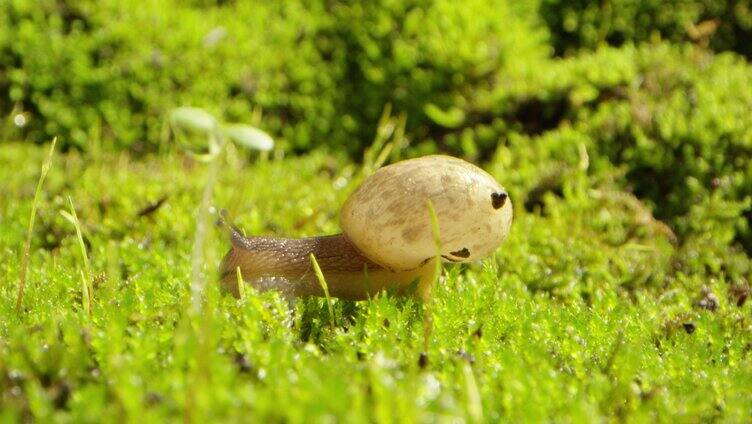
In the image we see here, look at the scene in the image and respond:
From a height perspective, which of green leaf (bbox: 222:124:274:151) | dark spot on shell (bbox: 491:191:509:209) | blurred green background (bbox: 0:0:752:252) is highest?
green leaf (bbox: 222:124:274:151)

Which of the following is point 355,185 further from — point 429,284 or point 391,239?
point 391,239

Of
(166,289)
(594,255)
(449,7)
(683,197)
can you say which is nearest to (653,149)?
(683,197)

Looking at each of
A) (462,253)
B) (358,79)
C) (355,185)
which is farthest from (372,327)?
(358,79)

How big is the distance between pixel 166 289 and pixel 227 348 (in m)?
Answer: 0.60

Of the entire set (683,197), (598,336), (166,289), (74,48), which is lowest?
(74,48)

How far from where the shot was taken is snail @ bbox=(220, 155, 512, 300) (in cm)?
246

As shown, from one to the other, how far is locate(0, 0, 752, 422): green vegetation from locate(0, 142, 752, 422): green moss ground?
0.01 meters

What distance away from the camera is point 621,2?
252 inches

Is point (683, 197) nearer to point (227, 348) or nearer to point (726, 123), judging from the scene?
point (726, 123)

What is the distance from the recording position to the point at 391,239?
250 cm

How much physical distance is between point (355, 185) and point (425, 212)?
184 cm

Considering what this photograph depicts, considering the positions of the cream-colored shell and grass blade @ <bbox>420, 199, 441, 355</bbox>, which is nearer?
grass blade @ <bbox>420, 199, 441, 355</bbox>

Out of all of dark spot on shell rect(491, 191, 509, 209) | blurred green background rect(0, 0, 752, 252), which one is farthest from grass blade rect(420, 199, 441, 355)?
blurred green background rect(0, 0, 752, 252)

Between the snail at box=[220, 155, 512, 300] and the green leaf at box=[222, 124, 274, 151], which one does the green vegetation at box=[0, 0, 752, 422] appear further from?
the snail at box=[220, 155, 512, 300]
